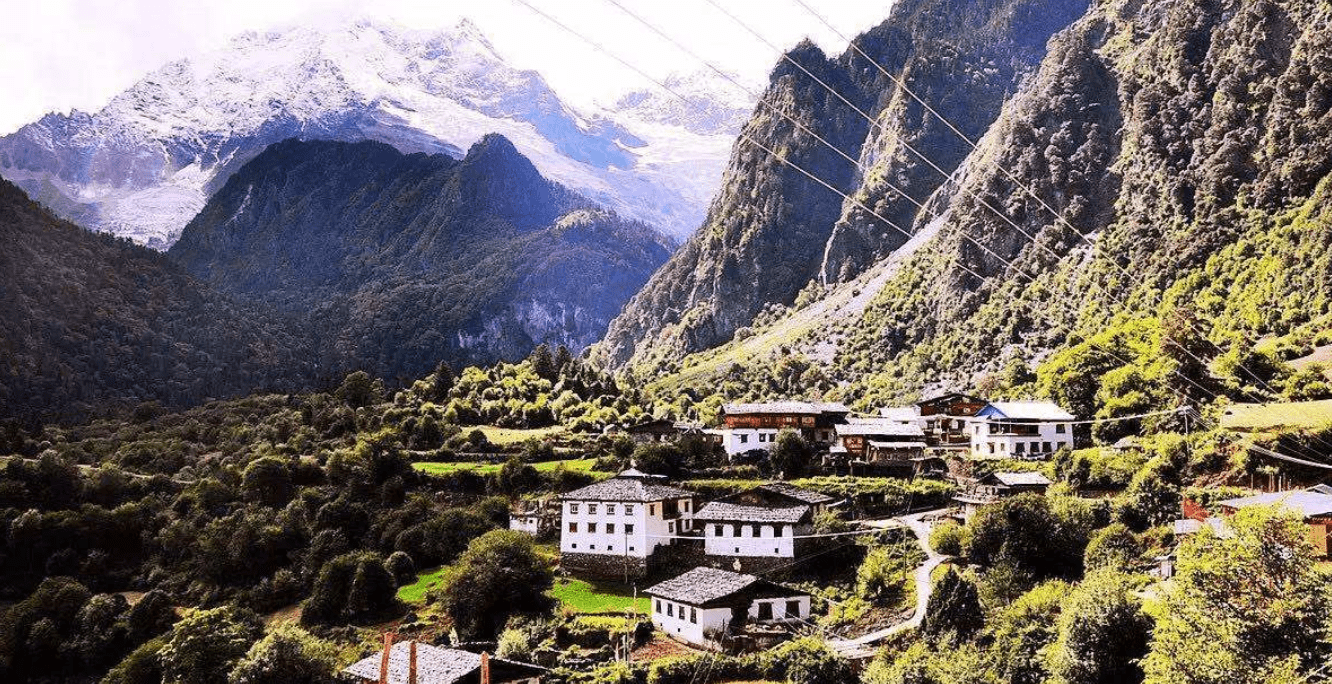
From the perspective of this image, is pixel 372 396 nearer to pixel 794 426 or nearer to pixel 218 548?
pixel 218 548

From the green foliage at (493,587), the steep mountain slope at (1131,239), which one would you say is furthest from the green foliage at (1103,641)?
the steep mountain slope at (1131,239)

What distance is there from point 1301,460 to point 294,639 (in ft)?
175

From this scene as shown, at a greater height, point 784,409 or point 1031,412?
point 1031,412

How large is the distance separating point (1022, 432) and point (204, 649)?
58.1 meters

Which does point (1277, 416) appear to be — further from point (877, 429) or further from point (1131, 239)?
point (1131, 239)

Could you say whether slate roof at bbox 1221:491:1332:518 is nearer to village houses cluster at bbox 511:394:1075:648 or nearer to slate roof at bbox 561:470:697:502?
village houses cluster at bbox 511:394:1075:648

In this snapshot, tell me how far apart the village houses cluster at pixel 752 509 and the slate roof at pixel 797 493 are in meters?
0.12

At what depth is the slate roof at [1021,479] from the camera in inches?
2485

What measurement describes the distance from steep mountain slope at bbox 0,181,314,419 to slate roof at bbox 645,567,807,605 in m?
116

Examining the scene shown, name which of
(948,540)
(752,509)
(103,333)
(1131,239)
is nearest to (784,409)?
(752,509)

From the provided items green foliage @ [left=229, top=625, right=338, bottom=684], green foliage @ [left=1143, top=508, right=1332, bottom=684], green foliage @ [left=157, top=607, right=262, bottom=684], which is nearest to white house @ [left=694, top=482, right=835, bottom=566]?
green foliage @ [left=229, top=625, right=338, bottom=684]

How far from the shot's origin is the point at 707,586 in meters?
51.4

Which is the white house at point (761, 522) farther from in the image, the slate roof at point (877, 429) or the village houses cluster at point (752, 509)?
the slate roof at point (877, 429)

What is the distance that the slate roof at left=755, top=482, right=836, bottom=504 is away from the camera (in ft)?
197
